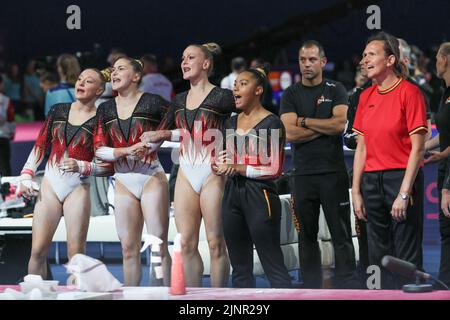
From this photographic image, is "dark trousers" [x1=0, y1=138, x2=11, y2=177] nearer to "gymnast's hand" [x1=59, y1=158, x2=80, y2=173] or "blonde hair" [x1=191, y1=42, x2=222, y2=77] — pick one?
"gymnast's hand" [x1=59, y1=158, x2=80, y2=173]

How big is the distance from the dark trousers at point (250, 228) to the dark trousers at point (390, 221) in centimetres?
55

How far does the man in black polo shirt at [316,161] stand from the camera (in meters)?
6.22

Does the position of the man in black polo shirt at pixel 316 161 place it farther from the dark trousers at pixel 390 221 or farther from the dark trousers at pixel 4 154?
the dark trousers at pixel 4 154

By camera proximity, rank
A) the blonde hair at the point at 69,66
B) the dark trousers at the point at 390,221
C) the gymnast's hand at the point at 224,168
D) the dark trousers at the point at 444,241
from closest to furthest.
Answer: the dark trousers at the point at 390,221 < the gymnast's hand at the point at 224,168 < the dark trousers at the point at 444,241 < the blonde hair at the point at 69,66

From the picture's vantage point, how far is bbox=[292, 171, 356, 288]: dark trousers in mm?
6215

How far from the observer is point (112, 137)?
235 inches

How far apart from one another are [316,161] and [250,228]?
Answer: 2.44 feet

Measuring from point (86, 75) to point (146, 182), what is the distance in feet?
2.32

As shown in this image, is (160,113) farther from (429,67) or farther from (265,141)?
(429,67)

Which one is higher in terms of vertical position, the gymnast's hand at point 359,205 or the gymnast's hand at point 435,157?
the gymnast's hand at point 435,157

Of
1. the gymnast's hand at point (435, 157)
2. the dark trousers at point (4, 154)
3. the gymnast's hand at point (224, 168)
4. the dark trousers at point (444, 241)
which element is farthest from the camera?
the dark trousers at point (4, 154)

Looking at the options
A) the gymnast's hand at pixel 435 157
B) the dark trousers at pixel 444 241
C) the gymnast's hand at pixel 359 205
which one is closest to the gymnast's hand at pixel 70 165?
the gymnast's hand at pixel 359 205
